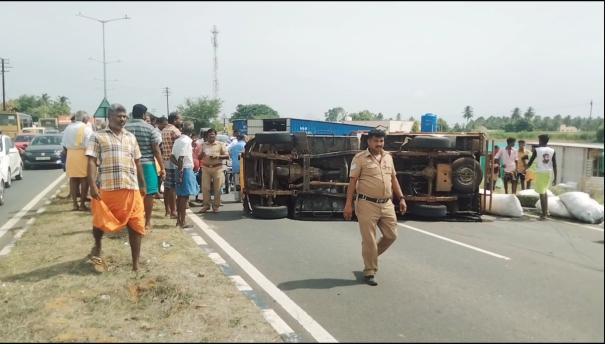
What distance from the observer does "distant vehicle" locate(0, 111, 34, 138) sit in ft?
64.9

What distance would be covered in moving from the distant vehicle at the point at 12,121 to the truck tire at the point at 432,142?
17.2 metres

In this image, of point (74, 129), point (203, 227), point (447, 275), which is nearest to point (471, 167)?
point (447, 275)

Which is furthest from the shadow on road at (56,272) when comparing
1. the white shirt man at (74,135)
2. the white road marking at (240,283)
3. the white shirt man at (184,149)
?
the white shirt man at (74,135)

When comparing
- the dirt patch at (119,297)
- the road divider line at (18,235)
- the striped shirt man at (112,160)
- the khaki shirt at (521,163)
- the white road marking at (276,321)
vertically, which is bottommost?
the road divider line at (18,235)

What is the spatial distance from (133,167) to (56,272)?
56.7 inches

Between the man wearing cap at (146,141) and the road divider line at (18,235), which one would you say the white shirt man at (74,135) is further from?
the man wearing cap at (146,141)

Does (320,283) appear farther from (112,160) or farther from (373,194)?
(112,160)

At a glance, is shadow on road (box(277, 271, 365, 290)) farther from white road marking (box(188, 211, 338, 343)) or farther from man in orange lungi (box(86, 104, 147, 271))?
man in orange lungi (box(86, 104, 147, 271))

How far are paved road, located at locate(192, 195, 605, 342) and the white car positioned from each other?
6.97 meters

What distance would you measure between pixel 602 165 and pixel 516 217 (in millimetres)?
7939

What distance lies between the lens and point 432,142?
8672 millimetres

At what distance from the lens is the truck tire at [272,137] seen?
345 inches

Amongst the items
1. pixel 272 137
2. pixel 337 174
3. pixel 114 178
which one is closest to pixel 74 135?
pixel 272 137

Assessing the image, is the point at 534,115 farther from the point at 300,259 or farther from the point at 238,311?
the point at 300,259
